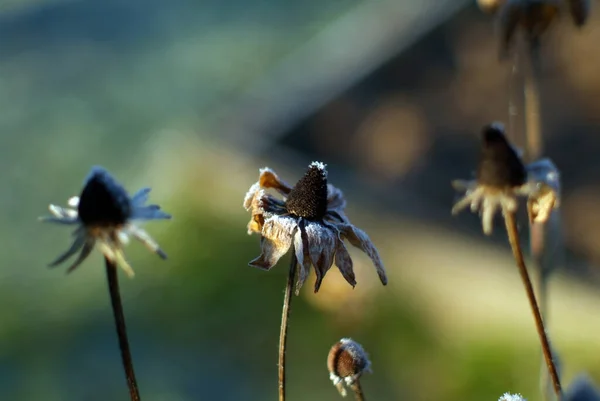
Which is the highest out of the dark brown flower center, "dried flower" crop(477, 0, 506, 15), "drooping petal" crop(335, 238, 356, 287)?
"dried flower" crop(477, 0, 506, 15)

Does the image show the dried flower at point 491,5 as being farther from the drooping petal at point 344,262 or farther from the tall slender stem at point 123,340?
the tall slender stem at point 123,340

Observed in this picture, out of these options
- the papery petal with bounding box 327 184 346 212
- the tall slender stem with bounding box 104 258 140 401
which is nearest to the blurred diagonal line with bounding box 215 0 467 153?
the papery petal with bounding box 327 184 346 212

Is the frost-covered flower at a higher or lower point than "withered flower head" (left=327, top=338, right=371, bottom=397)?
higher

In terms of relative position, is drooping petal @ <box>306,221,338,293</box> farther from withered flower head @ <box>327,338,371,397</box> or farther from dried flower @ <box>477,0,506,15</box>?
dried flower @ <box>477,0,506,15</box>

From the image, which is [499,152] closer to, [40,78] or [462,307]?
[462,307]

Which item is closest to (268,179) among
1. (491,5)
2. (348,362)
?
(348,362)

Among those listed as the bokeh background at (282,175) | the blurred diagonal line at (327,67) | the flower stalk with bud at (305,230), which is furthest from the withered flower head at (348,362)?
the blurred diagonal line at (327,67)
